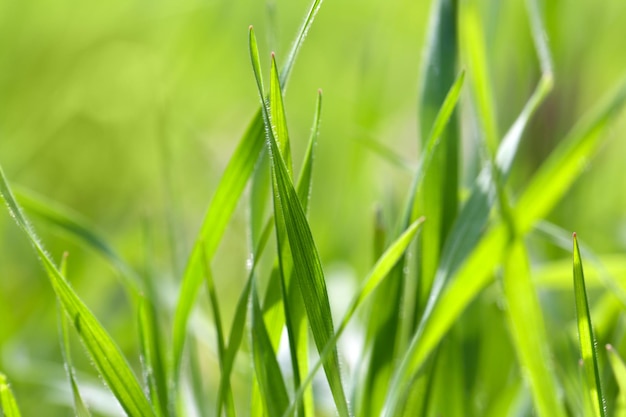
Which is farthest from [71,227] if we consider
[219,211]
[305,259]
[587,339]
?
[587,339]

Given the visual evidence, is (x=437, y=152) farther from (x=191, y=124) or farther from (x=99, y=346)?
(x=191, y=124)

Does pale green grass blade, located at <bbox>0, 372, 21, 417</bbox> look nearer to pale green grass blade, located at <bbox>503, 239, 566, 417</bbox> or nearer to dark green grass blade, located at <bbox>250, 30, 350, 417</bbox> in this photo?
dark green grass blade, located at <bbox>250, 30, 350, 417</bbox>

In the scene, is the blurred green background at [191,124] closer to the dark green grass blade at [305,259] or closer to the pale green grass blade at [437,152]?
the pale green grass blade at [437,152]

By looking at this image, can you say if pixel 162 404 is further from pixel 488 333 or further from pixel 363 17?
pixel 363 17

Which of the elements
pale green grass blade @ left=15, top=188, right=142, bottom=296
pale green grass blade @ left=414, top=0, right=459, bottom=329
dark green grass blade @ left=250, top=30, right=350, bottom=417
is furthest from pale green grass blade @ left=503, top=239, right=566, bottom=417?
pale green grass blade @ left=15, top=188, right=142, bottom=296

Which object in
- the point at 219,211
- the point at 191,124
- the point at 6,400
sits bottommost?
the point at 6,400
